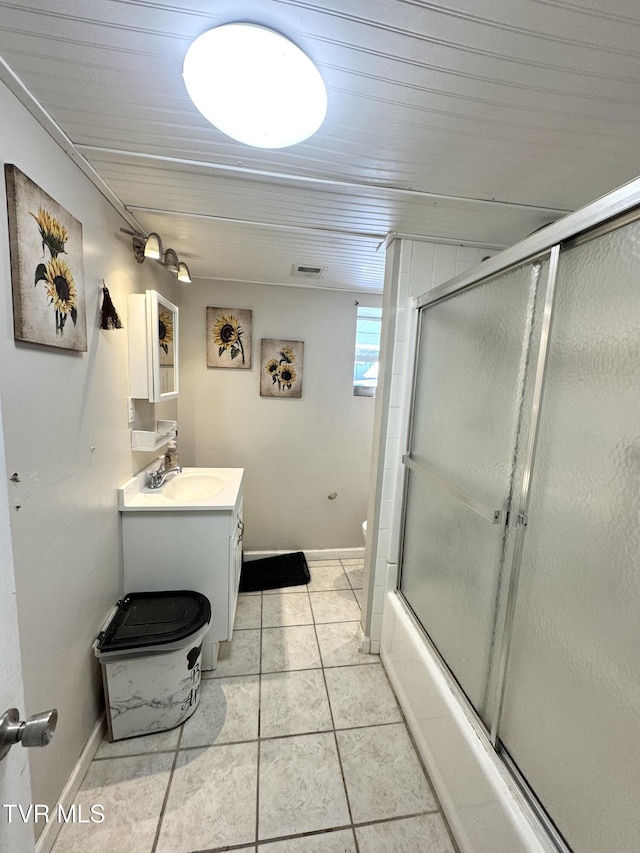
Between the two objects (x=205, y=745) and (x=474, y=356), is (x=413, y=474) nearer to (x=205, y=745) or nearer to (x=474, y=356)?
(x=474, y=356)

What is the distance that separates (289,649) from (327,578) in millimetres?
A: 746

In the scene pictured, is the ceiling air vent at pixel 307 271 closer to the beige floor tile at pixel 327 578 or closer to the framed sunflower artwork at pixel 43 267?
the framed sunflower artwork at pixel 43 267

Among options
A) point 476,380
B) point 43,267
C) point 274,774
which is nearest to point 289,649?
point 274,774

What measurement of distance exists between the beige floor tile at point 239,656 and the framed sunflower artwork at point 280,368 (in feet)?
5.41

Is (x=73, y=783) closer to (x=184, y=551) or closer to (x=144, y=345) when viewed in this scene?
(x=184, y=551)

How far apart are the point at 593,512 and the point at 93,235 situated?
1.86 m

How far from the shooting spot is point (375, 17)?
641mm

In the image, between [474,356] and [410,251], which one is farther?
[410,251]

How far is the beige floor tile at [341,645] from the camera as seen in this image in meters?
1.81

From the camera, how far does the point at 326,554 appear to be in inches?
112

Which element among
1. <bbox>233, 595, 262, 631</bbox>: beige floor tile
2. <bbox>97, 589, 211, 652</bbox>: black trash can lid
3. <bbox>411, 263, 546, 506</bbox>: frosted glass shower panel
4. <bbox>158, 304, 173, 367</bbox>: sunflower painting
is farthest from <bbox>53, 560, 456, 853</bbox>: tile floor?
<bbox>158, 304, 173, 367</bbox>: sunflower painting

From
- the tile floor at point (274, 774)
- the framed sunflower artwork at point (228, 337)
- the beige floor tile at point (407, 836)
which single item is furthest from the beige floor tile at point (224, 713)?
the framed sunflower artwork at point (228, 337)

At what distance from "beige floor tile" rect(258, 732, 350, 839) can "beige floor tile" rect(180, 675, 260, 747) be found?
0.43ft

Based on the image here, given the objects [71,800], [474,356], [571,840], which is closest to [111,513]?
[71,800]
